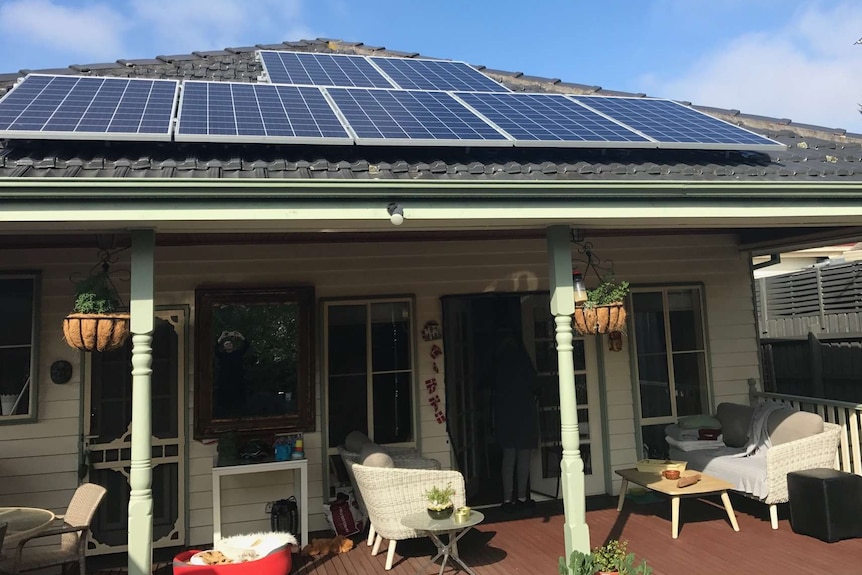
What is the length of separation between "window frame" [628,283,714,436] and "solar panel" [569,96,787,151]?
1.82 meters

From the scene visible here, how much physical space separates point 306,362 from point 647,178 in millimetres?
3327

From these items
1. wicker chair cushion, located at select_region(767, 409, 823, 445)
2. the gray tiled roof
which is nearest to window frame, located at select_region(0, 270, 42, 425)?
the gray tiled roof

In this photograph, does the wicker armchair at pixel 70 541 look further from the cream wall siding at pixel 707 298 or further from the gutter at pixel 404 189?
the cream wall siding at pixel 707 298

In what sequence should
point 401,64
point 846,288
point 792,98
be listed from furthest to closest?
1. point 792,98
2. point 846,288
3. point 401,64

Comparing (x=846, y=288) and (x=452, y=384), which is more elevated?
(x=846, y=288)

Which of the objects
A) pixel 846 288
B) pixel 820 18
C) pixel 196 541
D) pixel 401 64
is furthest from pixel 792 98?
pixel 196 541

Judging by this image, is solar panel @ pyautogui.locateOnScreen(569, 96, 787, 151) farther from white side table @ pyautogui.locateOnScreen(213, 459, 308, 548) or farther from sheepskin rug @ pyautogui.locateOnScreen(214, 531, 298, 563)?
sheepskin rug @ pyautogui.locateOnScreen(214, 531, 298, 563)

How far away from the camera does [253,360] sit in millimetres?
5613

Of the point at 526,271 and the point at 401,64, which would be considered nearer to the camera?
the point at 526,271

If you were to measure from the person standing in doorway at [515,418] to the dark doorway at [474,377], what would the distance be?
1.03 ft

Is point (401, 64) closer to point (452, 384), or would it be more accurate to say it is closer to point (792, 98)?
point (452, 384)

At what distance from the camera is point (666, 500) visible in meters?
6.05

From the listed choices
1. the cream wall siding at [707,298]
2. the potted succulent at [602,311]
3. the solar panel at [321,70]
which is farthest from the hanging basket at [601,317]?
the solar panel at [321,70]

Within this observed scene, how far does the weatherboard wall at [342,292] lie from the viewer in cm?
522
